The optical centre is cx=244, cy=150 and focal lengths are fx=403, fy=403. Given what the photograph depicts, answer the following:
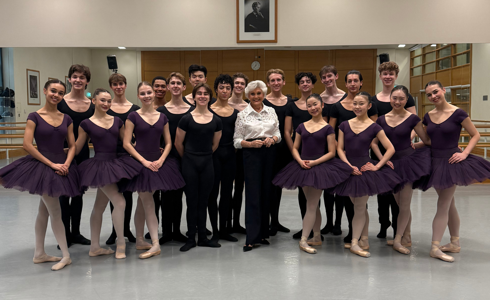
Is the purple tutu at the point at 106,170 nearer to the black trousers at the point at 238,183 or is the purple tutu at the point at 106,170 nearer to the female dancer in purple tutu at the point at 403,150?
the black trousers at the point at 238,183

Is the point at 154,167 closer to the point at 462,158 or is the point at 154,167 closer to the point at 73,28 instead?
the point at 462,158

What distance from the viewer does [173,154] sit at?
13.0 ft

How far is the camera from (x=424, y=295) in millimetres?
2770

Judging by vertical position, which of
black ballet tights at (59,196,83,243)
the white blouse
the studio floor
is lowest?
the studio floor

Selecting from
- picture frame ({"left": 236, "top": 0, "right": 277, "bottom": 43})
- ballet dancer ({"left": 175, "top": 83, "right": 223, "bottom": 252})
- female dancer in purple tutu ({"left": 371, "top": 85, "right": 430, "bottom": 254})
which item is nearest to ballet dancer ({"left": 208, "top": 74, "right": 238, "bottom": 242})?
ballet dancer ({"left": 175, "top": 83, "right": 223, "bottom": 252})

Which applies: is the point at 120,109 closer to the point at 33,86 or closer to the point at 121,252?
the point at 121,252

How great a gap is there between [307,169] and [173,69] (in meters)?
3.76

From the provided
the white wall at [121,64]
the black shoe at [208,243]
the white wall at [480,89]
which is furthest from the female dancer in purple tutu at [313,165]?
the white wall at [480,89]

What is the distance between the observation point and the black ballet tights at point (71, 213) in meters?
3.91

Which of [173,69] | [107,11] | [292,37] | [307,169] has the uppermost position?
[107,11]

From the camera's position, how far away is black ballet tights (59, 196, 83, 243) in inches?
154

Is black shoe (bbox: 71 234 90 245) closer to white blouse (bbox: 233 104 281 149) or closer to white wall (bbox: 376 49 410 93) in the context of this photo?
white blouse (bbox: 233 104 281 149)

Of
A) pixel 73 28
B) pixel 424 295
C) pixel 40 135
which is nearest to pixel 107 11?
pixel 73 28

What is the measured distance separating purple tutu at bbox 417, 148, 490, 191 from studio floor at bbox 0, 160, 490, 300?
69 centimetres
